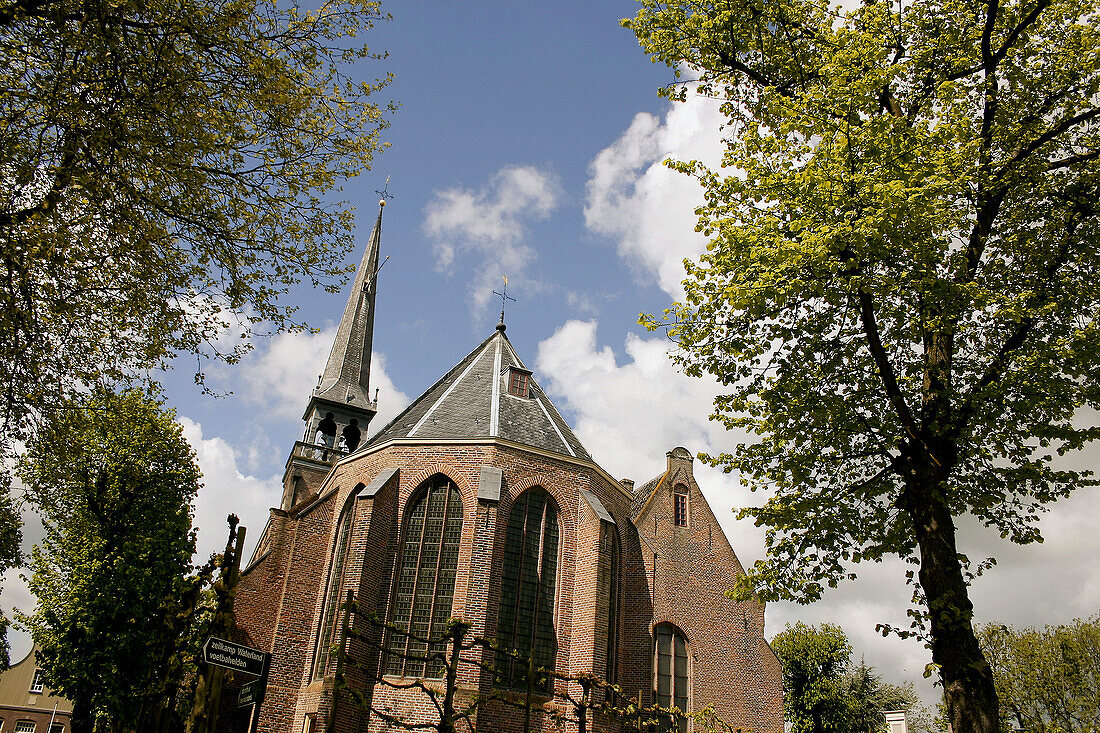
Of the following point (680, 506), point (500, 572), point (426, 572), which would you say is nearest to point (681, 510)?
point (680, 506)

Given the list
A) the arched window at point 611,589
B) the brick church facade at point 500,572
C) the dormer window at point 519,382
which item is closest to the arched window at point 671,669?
the brick church facade at point 500,572

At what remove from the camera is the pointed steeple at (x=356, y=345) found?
116 feet

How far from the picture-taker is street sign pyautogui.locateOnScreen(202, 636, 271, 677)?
7543 millimetres

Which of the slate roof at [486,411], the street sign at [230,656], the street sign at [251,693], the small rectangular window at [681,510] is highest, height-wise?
the slate roof at [486,411]

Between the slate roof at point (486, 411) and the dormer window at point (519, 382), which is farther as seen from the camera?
the dormer window at point (519, 382)

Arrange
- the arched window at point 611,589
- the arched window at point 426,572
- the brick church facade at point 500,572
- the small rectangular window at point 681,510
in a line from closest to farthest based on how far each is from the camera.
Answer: the arched window at point 426,572 < the brick church facade at point 500,572 < the arched window at point 611,589 < the small rectangular window at point 681,510

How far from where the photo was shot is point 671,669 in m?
23.3

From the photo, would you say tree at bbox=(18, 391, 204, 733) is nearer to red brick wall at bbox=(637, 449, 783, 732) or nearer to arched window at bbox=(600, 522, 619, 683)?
arched window at bbox=(600, 522, 619, 683)

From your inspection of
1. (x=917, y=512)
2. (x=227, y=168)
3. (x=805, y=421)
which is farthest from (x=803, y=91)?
(x=227, y=168)

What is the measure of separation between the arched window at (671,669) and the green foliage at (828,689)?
12545 mm

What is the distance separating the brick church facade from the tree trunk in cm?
1098

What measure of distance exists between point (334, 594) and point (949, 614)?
56.3ft

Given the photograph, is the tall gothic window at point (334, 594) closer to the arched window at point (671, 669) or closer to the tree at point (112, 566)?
the tree at point (112, 566)

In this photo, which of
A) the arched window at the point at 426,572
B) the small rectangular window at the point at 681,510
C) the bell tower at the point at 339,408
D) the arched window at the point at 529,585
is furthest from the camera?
the bell tower at the point at 339,408
